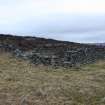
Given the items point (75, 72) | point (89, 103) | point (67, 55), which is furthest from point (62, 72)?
point (89, 103)

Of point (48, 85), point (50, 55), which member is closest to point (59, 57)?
point (50, 55)

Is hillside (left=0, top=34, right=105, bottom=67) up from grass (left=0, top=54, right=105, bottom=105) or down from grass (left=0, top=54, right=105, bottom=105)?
up

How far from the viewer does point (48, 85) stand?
1483 cm

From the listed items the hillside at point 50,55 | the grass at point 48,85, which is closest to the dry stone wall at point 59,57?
the hillside at point 50,55

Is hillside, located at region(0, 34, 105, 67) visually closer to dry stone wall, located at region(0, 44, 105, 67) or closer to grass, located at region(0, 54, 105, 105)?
dry stone wall, located at region(0, 44, 105, 67)

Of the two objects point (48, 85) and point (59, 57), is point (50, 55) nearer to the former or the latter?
point (59, 57)

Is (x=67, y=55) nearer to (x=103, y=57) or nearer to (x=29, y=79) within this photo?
(x=103, y=57)

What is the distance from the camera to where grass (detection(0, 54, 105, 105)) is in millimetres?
13009

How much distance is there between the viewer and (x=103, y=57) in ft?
83.9

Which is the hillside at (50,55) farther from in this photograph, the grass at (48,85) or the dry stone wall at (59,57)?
the grass at (48,85)

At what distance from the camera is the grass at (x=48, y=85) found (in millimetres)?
13009

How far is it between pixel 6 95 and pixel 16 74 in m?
3.58

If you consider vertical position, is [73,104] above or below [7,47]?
below

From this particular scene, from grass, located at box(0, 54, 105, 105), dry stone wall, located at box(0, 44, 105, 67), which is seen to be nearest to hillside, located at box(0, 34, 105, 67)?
dry stone wall, located at box(0, 44, 105, 67)
